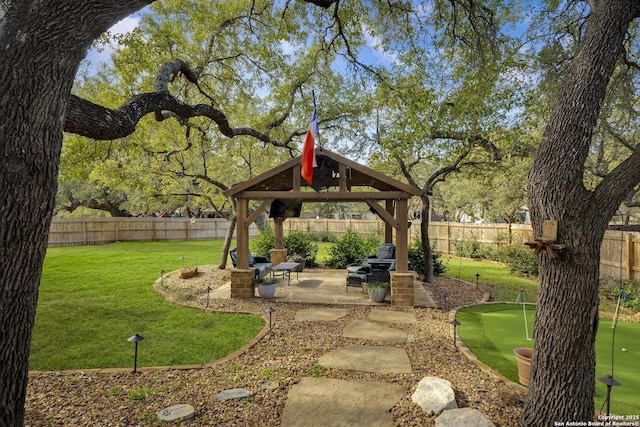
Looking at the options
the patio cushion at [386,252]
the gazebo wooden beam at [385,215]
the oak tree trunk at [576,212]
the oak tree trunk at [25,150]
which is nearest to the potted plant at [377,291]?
the gazebo wooden beam at [385,215]

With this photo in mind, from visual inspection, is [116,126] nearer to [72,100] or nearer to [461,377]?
[72,100]

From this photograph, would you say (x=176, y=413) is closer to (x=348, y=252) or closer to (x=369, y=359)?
(x=369, y=359)

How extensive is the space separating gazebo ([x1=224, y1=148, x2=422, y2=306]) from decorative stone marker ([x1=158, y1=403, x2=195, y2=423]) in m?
4.79

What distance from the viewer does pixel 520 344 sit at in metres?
5.34

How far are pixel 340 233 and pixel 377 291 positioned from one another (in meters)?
16.2

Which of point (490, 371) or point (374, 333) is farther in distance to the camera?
point (374, 333)

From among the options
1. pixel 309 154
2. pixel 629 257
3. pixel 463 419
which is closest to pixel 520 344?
pixel 463 419

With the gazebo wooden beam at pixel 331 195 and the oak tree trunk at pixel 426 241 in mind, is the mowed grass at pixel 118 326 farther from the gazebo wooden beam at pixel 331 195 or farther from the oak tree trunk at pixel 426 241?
the oak tree trunk at pixel 426 241

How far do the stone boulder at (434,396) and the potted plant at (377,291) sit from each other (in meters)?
4.06

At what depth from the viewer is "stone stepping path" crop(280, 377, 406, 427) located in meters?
3.33

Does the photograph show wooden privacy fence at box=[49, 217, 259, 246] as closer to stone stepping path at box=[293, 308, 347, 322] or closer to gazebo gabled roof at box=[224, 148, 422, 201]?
gazebo gabled roof at box=[224, 148, 422, 201]

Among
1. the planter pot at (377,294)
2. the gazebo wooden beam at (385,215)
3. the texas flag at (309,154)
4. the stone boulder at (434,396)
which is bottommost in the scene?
the stone boulder at (434,396)

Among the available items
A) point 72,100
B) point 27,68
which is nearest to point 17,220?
point 27,68

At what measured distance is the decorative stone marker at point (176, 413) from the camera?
130 inches
